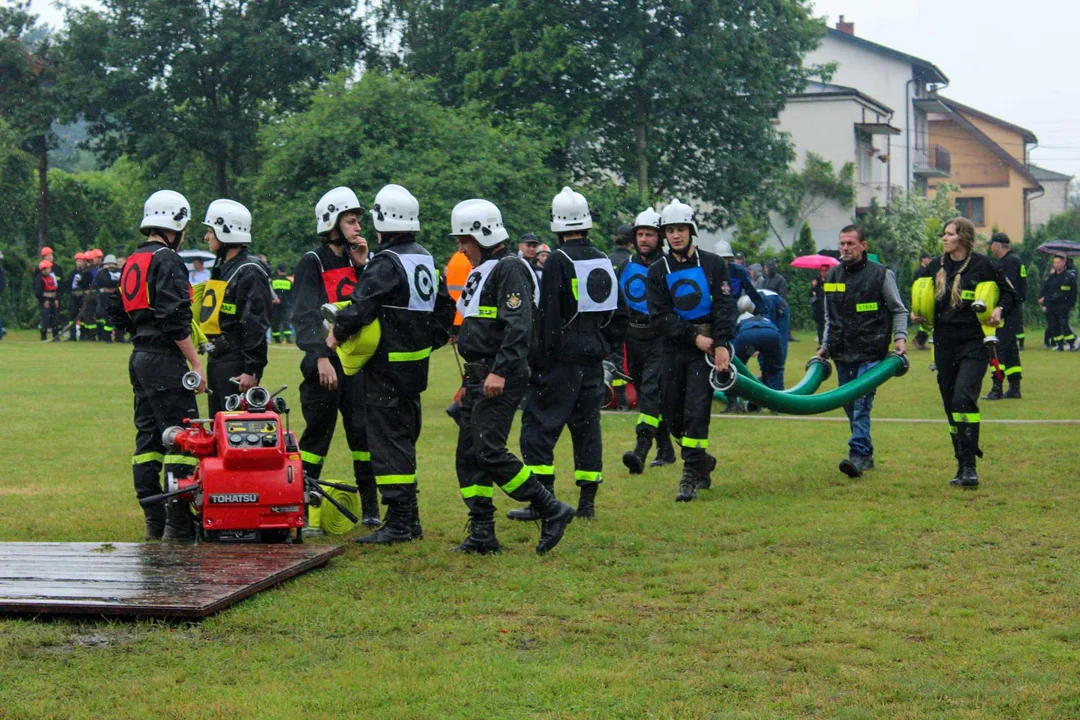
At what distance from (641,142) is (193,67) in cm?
1493

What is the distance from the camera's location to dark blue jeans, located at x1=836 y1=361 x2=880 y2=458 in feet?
39.2

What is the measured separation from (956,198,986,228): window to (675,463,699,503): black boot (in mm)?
74982

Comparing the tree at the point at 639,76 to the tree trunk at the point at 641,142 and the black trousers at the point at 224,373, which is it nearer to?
the tree trunk at the point at 641,142

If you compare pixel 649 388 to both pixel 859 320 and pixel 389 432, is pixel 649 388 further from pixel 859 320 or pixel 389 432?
pixel 389 432

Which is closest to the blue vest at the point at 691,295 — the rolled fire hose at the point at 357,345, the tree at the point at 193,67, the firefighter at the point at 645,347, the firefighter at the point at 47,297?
the firefighter at the point at 645,347

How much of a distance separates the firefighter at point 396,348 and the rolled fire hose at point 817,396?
3320mm

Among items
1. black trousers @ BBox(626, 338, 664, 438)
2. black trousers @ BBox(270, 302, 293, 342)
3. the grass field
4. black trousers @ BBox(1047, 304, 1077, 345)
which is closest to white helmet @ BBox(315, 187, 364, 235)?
the grass field

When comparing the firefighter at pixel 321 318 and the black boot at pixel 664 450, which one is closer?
the firefighter at pixel 321 318

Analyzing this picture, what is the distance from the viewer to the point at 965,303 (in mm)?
11086

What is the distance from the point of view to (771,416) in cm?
1727

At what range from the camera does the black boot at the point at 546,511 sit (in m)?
8.41

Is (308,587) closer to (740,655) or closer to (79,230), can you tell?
(740,655)

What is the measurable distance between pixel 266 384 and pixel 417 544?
1281cm

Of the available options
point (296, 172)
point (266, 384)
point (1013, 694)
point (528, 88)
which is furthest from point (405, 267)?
point (528, 88)
